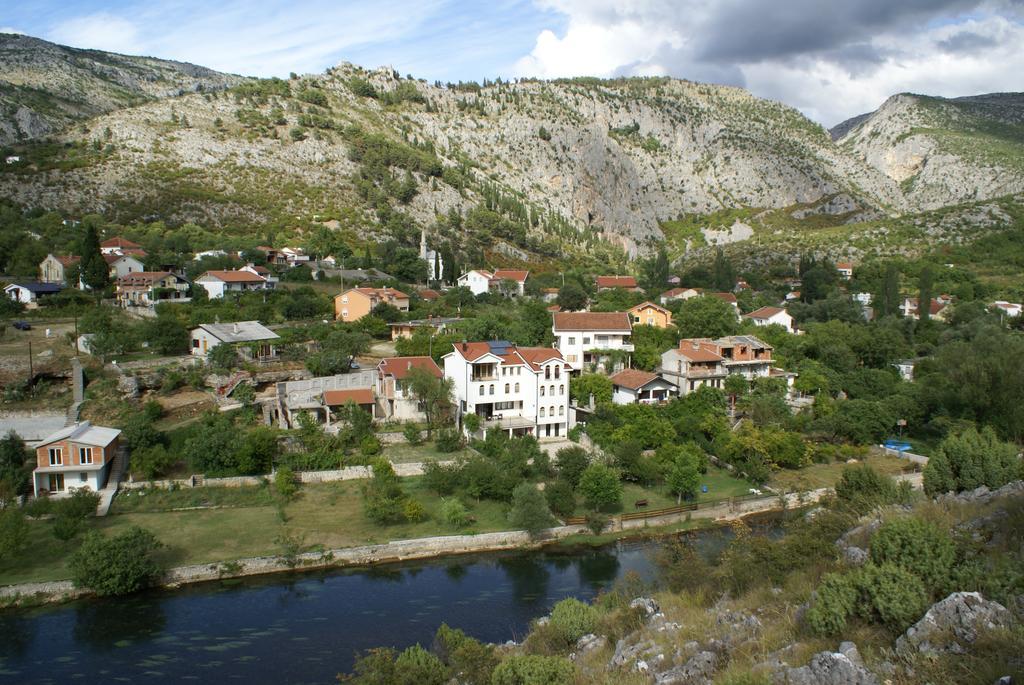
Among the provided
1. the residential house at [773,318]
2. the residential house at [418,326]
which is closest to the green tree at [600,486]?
the residential house at [418,326]

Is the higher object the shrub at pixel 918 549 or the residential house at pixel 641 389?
the shrub at pixel 918 549

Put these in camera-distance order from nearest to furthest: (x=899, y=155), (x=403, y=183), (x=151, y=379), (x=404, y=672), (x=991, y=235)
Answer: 1. (x=404, y=672)
2. (x=151, y=379)
3. (x=991, y=235)
4. (x=403, y=183)
5. (x=899, y=155)

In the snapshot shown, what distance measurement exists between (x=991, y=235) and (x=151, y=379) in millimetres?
91922

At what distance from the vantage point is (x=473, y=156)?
122 m

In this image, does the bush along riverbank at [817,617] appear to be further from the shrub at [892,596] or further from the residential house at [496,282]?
the residential house at [496,282]

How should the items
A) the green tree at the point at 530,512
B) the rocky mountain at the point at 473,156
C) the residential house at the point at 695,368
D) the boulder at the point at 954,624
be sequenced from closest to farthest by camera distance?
the boulder at the point at 954,624, the green tree at the point at 530,512, the residential house at the point at 695,368, the rocky mountain at the point at 473,156

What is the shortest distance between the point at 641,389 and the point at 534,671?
27908mm

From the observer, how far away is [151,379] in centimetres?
3709

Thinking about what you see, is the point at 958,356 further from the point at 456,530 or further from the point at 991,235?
the point at 991,235

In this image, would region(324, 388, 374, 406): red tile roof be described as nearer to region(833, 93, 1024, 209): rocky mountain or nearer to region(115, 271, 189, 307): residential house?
region(115, 271, 189, 307): residential house

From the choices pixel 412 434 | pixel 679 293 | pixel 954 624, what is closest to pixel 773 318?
pixel 679 293

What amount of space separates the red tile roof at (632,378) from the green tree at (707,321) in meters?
8.19

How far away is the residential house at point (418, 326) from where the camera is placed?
46.9m

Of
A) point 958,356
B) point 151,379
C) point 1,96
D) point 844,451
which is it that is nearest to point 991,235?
point 958,356
